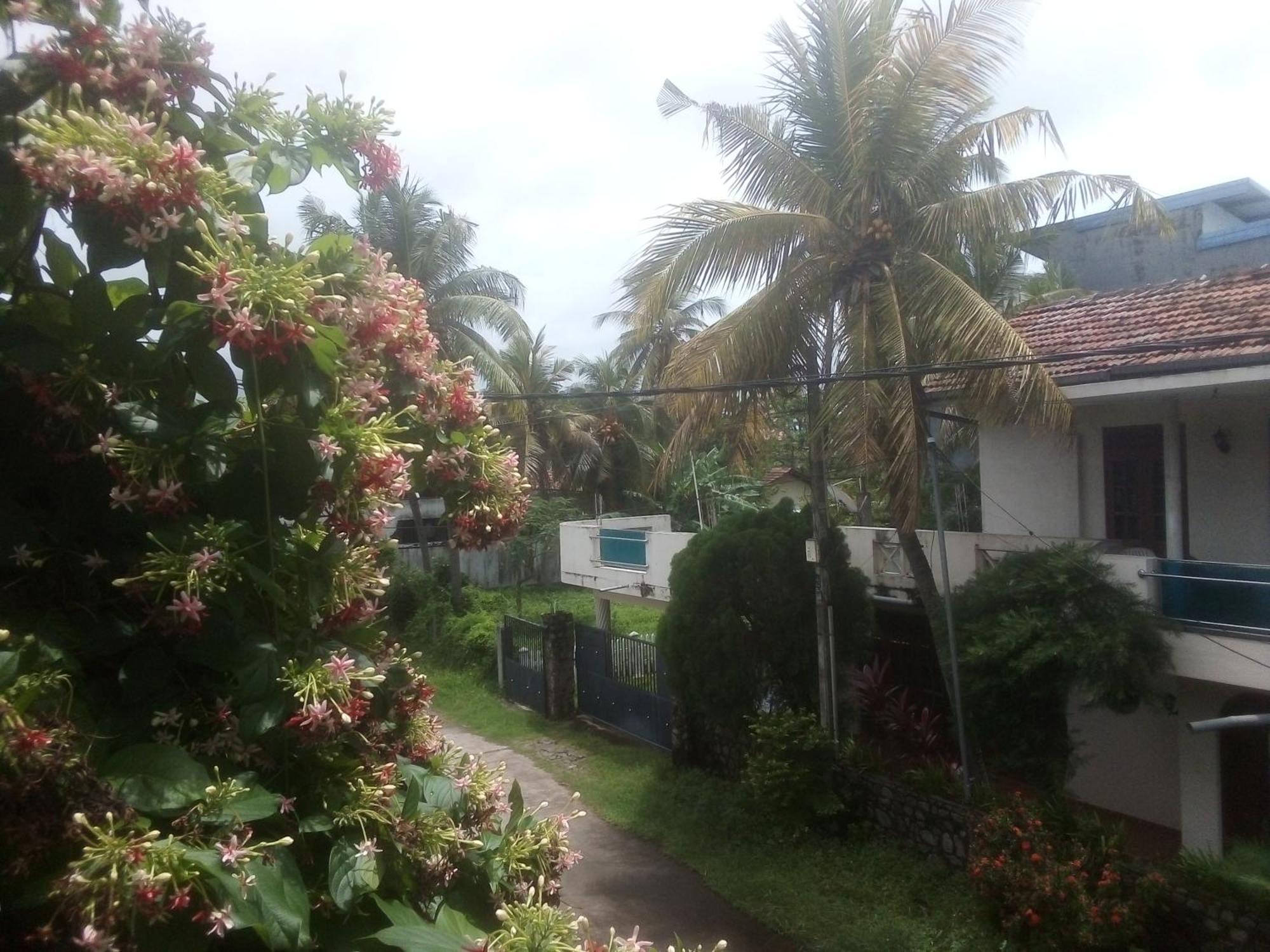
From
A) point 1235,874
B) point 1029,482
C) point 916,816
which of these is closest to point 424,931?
point 1235,874

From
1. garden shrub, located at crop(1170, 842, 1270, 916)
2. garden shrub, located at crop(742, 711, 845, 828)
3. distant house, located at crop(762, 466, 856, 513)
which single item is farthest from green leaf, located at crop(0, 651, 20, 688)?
distant house, located at crop(762, 466, 856, 513)

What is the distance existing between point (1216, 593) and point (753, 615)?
195 inches

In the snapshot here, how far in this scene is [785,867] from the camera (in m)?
10.6

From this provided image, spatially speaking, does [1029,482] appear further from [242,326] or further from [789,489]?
[789,489]

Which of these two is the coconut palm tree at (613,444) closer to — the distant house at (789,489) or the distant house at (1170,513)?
the distant house at (789,489)

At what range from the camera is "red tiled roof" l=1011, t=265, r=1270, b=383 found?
30.0 ft

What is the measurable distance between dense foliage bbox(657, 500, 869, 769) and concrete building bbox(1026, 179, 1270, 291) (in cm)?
630

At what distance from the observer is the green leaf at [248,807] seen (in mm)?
1509

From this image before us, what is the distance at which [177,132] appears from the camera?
81.9 inches

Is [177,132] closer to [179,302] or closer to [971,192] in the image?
[179,302]

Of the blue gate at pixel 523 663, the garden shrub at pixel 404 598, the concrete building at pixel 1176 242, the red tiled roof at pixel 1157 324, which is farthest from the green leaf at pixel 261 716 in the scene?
the garden shrub at pixel 404 598

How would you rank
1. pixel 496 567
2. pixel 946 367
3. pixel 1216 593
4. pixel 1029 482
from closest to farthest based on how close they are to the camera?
pixel 946 367, pixel 1216 593, pixel 1029 482, pixel 496 567

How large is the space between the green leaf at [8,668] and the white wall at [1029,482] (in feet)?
36.0

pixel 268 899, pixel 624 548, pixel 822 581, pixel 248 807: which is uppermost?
pixel 248 807
